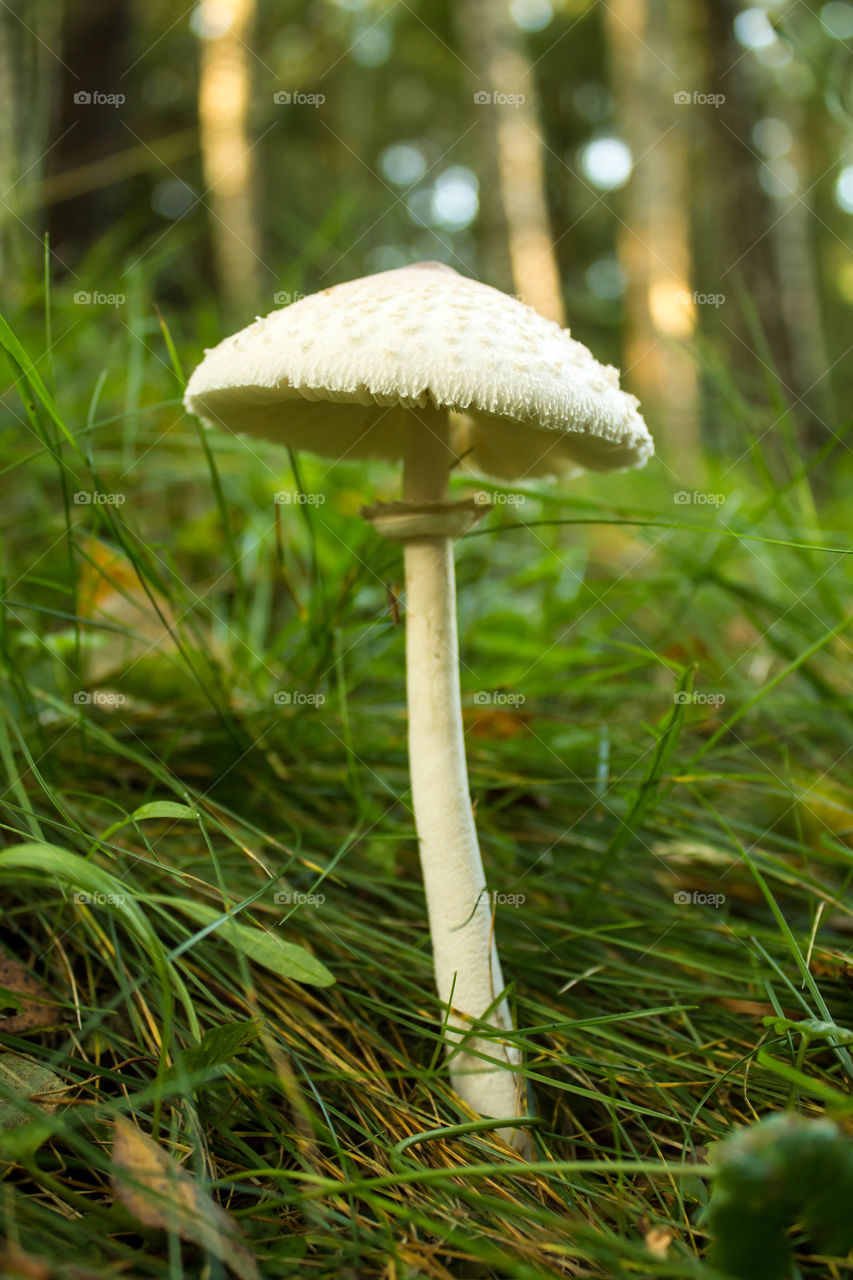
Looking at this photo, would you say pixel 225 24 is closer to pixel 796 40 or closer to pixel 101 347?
pixel 101 347

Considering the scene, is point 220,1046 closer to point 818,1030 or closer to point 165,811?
point 165,811

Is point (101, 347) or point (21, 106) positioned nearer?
point (21, 106)

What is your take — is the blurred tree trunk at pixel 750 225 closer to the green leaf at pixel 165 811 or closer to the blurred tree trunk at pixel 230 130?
the blurred tree trunk at pixel 230 130

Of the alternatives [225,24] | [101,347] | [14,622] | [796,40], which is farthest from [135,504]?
[225,24]

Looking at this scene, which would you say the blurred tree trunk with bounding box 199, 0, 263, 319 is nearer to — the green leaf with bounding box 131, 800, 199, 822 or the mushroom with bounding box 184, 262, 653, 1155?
the mushroom with bounding box 184, 262, 653, 1155

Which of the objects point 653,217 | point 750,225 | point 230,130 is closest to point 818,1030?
point 750,225

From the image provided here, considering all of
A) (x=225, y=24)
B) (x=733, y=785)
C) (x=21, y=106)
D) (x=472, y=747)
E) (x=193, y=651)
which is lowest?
(x=733, y=785)

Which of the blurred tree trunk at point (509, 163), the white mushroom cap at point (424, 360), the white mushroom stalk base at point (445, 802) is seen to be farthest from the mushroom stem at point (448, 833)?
the blurred tree trunk at point (509, 163)
